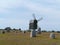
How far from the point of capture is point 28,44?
48.3 meters

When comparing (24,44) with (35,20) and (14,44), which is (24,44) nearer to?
(14,44)

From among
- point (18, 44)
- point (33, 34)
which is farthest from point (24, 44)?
point (33, 34)

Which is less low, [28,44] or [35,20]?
[35,20]

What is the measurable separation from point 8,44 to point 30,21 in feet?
110

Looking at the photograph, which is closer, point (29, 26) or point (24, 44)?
point (24, 44)

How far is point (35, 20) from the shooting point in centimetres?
8081

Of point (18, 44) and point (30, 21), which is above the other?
point (30, 21)

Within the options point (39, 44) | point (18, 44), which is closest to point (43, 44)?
point (39, 44)

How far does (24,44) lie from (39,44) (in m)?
2.75

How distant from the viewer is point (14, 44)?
1908 inches

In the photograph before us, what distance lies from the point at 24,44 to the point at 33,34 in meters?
30.4

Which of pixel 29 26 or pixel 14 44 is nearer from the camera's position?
pixel 14 44

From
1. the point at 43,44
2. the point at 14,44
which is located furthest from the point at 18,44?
the point at 43,44

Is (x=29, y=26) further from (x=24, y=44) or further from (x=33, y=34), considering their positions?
(x=24, y=44)
